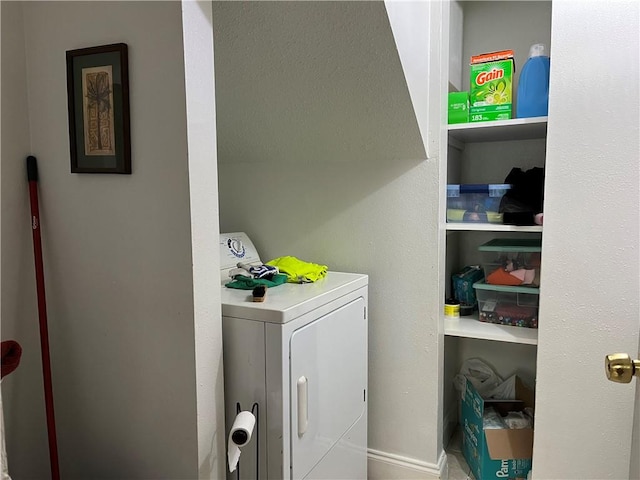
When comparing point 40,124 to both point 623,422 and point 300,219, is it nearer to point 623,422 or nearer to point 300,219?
point 300,219

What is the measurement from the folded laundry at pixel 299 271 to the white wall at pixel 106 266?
23.1 inches

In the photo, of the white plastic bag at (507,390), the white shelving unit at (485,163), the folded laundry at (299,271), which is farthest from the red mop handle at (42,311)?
the white plastic bag at (507,390)

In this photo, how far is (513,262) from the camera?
210cm

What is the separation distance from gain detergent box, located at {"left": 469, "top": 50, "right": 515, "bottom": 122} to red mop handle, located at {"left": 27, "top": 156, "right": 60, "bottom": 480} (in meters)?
1.67

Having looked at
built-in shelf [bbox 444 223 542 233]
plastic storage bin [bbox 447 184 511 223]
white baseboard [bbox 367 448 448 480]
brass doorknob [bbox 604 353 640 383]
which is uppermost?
plastic storage bin [bbox 447 184 511 223]

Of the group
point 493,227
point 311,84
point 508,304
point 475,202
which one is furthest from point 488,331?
point 311,84

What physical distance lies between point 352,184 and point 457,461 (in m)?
1.42

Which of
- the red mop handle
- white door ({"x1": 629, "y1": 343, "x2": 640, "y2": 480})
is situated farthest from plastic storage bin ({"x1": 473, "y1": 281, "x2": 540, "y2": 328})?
the red mop handle

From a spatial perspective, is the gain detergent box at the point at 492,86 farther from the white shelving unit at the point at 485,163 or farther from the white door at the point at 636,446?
the white door at the point at 636,446

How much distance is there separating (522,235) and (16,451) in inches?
89.1

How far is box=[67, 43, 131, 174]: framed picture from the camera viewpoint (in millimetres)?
1249

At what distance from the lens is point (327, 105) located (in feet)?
5.64

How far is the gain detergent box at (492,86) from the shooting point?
1904 millimetres

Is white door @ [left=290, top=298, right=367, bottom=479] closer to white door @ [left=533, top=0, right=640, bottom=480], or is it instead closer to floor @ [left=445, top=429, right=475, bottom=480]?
floor @ [left=445, top=429, right=475, bottom=480]
